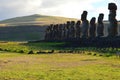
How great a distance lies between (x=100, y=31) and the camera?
8369 centimetres

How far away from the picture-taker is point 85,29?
90125 mm

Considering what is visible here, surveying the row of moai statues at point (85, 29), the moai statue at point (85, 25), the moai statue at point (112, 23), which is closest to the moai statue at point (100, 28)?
the row of moai statues at point (85, 29)

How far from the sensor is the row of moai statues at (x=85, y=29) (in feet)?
251

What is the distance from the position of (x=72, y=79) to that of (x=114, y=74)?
4.29m

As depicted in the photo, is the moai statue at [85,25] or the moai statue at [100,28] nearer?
the moai statue at [100,28]

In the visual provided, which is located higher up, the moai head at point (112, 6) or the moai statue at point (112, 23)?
the moai head at point (112, 6)

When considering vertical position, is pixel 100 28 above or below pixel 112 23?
below

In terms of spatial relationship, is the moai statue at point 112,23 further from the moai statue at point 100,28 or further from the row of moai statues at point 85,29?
the moai statue at point 100,28

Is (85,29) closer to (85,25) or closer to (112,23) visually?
(85,25)

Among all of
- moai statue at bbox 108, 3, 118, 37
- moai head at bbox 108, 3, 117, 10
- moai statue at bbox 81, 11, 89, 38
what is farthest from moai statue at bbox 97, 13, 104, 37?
moai head at bbox 108, 3, 117, 10

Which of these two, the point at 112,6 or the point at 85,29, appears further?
the point at 85,29

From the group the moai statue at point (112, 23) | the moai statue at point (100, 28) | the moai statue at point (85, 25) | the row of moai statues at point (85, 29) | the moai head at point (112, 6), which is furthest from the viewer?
the moai statue at point (85, 25)

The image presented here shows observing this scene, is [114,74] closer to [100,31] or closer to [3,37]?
[100,31]

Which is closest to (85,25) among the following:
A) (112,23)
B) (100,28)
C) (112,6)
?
(100,28)
